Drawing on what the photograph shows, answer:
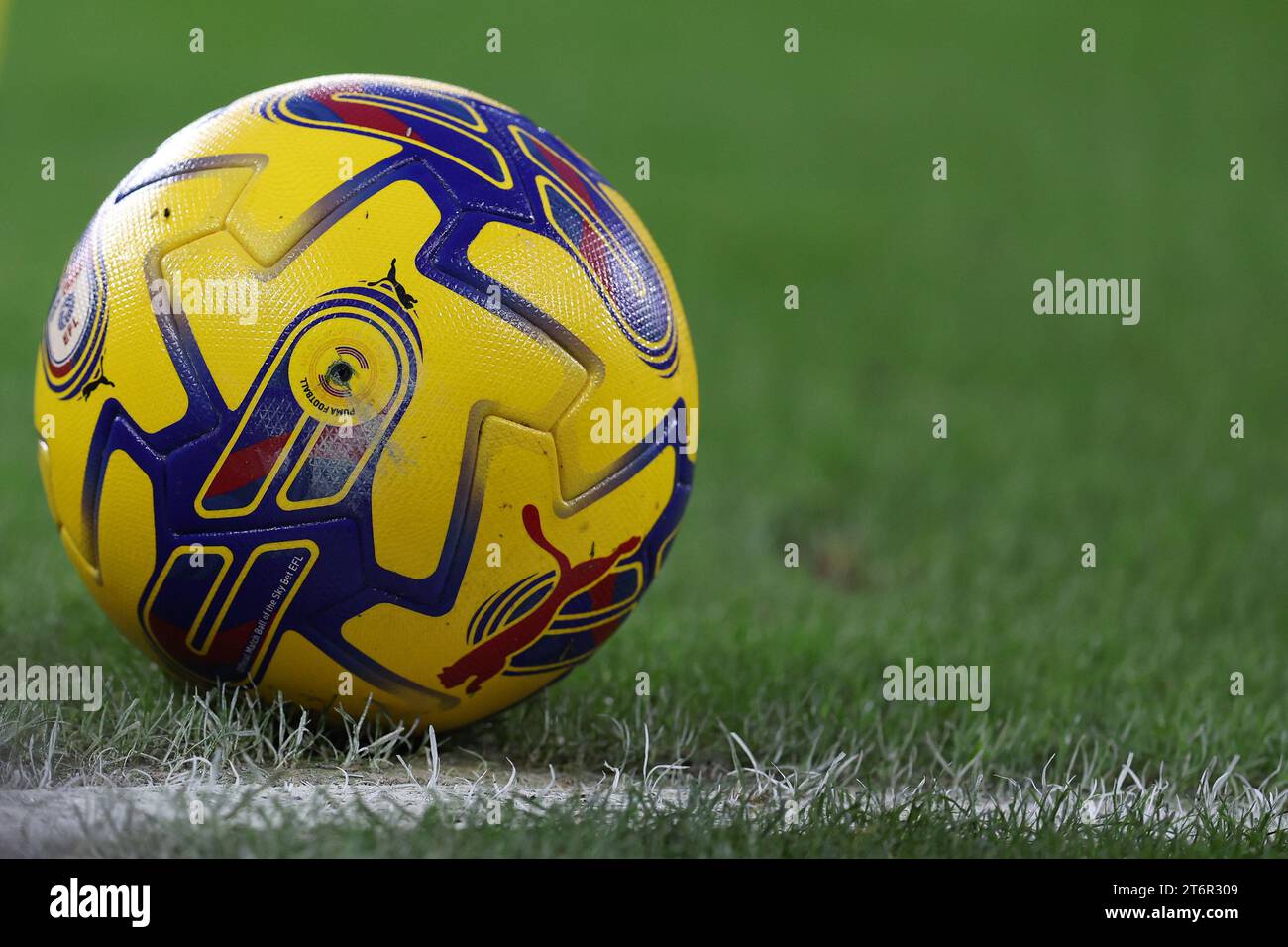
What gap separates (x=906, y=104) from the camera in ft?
50.5

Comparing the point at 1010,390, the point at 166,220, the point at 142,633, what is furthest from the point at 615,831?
the point at 1010,390

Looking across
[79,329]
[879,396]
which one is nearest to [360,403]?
[79,329]

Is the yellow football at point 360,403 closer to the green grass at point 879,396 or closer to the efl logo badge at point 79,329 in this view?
the efl logo badge at point 79,329

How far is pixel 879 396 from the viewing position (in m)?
9.84

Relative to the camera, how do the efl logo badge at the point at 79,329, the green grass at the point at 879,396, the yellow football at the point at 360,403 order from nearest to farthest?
the yellow football at the point at 360,403
the efl logo badge at the point at 79,329
the green grass at the point at 879,396

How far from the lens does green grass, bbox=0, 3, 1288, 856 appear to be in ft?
15.7

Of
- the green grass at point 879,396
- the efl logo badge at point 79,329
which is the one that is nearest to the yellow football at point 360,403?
the efl logo badge at point 79,329

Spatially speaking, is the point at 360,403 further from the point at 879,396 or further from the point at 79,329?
the point at 879,396

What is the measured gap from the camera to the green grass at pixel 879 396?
480 cm

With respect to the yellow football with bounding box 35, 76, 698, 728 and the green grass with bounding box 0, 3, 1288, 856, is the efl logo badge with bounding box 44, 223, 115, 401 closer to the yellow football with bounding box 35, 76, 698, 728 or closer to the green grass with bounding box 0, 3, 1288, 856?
the yellow football with bounding box 35, 76, 698, 728

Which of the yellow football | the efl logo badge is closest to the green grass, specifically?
the yellow football
